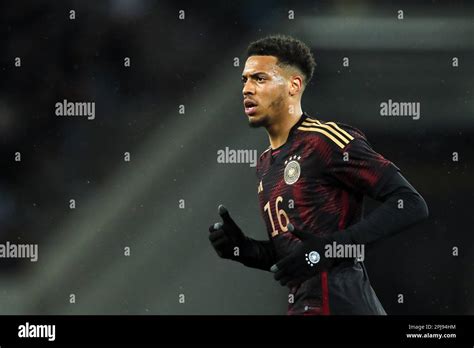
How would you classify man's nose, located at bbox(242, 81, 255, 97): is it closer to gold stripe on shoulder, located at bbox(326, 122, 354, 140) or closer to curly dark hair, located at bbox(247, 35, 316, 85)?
curly dark hair, located at bbox(247, 35, 316, 85)

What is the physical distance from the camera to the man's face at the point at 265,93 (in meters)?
5.08

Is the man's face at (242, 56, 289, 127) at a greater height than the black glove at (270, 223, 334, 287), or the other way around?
the man's face at (242, 56, 289, 127)

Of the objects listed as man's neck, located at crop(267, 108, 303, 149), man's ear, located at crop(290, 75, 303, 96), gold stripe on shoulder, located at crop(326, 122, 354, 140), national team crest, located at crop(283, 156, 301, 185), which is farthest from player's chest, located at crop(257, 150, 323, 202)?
man's ear, located at crop(290, 75, 303, 96)

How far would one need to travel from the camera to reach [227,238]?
501cm

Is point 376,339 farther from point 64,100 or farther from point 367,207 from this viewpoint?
point 64,100

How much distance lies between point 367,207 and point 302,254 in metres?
1.08

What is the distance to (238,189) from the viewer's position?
563 centimetres

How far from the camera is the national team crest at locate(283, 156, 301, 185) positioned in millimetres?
4871

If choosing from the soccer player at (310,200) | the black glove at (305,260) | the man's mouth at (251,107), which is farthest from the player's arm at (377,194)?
the man's mouth at (251,107)

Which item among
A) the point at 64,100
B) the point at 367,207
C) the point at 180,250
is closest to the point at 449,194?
the point at 367,207

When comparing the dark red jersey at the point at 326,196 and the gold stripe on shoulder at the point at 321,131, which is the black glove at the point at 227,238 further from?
the gold stripe on shoulder at the point at 321,131

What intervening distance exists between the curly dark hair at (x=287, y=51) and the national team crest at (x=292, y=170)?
0.60m

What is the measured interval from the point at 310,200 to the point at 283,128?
56 cm

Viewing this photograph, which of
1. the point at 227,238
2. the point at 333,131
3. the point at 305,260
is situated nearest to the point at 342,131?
the point at 333,131
